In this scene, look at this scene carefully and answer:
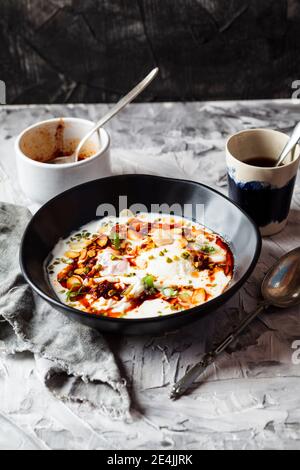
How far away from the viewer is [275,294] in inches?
50.5

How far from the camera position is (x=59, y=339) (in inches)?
47.8

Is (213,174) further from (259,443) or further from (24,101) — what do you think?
(24,101)

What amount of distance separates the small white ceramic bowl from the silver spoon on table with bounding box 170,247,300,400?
0.52m

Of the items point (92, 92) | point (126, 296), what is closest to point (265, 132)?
point (126, 296)

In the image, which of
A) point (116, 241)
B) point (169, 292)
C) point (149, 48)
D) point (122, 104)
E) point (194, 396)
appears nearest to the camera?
point (194, 396)

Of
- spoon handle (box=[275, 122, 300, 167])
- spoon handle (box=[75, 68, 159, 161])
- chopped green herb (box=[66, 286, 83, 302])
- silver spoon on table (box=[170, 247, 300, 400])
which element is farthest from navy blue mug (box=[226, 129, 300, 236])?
chopped green herb (box=[66, 286, 83, 302])

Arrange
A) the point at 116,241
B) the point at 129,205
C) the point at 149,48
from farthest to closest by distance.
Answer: the point at 149,48
the point at 129,205
the point at 116,241

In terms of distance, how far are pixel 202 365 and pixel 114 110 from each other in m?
0.76

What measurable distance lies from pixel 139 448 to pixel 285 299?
43 cm

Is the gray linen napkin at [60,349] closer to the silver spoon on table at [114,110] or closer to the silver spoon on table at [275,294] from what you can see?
the silver spoon on table at [275,294]

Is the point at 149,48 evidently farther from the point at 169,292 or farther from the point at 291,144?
the point at 169,292

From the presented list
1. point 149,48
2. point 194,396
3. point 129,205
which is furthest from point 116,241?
point 149,48

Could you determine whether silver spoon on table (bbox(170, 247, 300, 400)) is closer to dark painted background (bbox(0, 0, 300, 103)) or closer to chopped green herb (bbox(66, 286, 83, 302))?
chopped green herb (bbox(66, 286, 83, 302))

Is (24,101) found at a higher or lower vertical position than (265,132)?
lower
